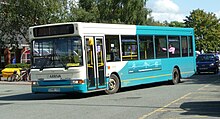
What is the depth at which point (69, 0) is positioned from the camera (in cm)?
3909

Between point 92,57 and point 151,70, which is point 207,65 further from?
point 92,57

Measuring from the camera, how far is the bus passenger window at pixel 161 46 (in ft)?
66.8

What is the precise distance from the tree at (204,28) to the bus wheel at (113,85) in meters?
65.2

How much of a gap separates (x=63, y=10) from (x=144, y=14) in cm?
2082

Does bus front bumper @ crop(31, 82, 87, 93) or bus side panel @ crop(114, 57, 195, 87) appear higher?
bus side panel @ crop(114, 57, 195, 87)

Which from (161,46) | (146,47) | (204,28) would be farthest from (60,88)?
(204,28)

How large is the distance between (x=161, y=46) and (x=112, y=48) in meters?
3.97

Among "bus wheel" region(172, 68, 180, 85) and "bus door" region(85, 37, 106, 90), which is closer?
"bus door" region(85, 37, 106, 90)

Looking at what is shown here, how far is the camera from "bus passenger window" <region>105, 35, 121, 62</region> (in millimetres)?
17234

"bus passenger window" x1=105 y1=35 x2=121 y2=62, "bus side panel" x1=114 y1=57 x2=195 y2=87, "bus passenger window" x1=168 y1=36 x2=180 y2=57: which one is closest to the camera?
"bus passenger window" x1=105 y1=35 x2=121 y2=62

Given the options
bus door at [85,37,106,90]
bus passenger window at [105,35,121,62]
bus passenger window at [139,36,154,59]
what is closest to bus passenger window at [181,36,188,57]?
bus passenger window at [139,36,154,59]

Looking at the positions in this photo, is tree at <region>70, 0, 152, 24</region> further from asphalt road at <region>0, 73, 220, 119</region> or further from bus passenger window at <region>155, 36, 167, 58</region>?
asphalt road at <region>0, 73, 220, 119</region>

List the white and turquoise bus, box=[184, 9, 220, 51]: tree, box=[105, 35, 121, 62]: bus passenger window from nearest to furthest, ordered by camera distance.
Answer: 1. the white and turquoise bus
2. box=[105, 35, 121, 62]: bus passenger window
3. box=[184, 9, 220, 51]: tree

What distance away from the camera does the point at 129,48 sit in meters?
18.5
